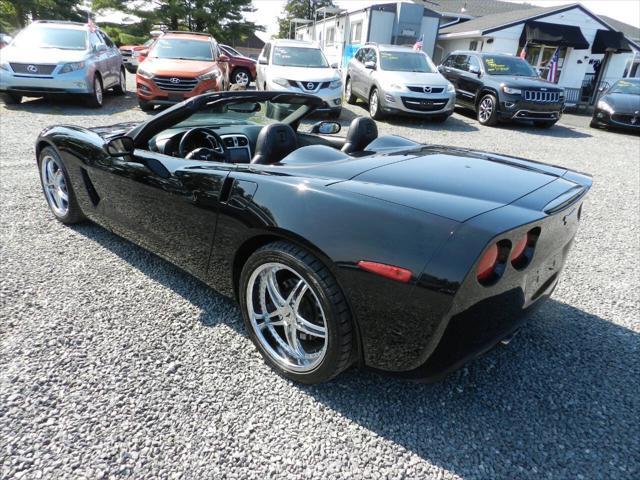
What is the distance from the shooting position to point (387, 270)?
157 cm

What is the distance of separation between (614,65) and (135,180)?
25.6 meters

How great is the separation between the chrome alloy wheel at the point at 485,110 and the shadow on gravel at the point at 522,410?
9203mm

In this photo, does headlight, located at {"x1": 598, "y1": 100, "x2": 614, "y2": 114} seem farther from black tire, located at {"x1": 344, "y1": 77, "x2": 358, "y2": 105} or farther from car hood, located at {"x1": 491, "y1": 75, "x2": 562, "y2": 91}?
black tire, located at {"x1": 344, "y1": 77, "x2": 358, "y2": 105}

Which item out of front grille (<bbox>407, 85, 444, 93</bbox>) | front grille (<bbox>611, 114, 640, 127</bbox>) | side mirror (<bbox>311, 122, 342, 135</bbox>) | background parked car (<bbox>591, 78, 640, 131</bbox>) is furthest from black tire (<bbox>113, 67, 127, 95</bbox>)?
front grille (<bbox>611, 114, 640, 127</bbox>)

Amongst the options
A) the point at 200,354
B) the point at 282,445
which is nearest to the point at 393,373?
the point at 282,445

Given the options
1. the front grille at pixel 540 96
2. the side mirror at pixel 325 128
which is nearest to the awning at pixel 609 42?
the front grille at pixel 540 96

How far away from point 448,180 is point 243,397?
1.36 m

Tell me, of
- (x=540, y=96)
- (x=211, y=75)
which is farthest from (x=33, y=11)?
(x=540, y=96)

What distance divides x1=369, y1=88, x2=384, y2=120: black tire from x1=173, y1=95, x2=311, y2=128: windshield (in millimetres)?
7120

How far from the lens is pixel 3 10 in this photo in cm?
2969

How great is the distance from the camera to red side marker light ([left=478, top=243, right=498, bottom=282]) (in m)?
1.52

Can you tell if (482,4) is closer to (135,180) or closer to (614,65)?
(614,65)

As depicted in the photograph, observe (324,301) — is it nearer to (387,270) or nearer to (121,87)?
(387,270)

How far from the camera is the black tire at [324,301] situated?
5.68 ft
